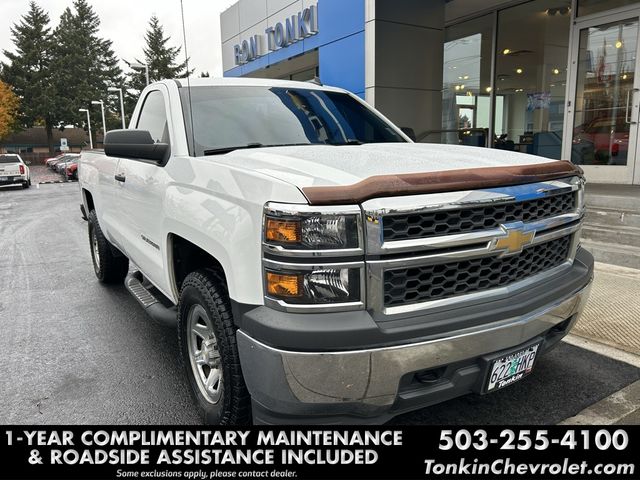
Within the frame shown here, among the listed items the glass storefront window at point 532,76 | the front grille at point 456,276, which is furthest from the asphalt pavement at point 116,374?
the glass storefront window at point 532,76

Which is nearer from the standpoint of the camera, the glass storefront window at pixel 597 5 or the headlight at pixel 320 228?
the headlight at pixel 320 228

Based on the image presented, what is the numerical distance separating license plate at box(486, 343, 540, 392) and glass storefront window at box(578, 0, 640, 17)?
847cm

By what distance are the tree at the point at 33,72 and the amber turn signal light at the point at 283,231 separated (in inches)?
2582

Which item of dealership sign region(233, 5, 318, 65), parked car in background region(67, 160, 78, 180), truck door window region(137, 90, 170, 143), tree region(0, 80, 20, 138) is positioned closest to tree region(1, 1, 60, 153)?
tree region(0, 80, 20, 138)

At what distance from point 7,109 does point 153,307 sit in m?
64.0

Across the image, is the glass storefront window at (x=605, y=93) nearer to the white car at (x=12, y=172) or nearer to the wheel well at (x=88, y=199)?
the wheel well at (x=88, y=199)

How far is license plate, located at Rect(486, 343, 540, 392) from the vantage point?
2.23m

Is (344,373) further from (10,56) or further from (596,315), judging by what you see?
(10,56)

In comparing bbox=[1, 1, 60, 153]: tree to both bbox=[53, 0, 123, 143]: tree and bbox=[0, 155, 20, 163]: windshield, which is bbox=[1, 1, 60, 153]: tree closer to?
bbox=[53, 0, 123, 143]: tree

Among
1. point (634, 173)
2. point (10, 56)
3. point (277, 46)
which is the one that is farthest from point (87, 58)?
point (634, 173)

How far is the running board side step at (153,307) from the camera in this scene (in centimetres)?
317

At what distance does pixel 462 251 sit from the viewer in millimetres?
2096

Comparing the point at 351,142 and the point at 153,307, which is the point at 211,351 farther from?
the point at 351,142

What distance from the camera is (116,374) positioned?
349 centimetres
